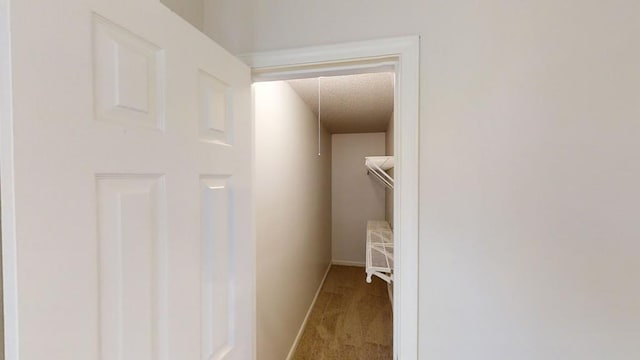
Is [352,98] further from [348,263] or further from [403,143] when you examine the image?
[348,263]

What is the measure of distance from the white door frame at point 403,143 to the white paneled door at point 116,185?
41 centimetres

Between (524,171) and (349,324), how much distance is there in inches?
95.0

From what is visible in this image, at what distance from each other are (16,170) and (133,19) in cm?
37

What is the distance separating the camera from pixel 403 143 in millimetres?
873

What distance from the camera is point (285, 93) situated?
2.03 meters

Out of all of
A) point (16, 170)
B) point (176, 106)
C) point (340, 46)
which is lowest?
point (16, 170)

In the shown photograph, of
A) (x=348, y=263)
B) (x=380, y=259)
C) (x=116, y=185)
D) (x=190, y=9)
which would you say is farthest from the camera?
(x=348, y=263)

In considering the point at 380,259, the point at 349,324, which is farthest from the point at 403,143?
the point at 349,324

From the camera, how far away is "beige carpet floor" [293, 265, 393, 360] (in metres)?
2.27

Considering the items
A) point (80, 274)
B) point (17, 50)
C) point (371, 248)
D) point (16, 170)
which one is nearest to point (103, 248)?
point (80, 274)

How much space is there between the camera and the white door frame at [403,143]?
86 cm

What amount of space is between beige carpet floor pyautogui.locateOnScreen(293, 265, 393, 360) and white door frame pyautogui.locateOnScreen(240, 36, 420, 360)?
5.23 ft

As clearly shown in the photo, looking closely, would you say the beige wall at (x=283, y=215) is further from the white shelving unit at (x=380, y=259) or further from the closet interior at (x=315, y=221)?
the white shelving unit at (x=380, y=259)

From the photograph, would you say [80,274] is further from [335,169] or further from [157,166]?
[335,169]
